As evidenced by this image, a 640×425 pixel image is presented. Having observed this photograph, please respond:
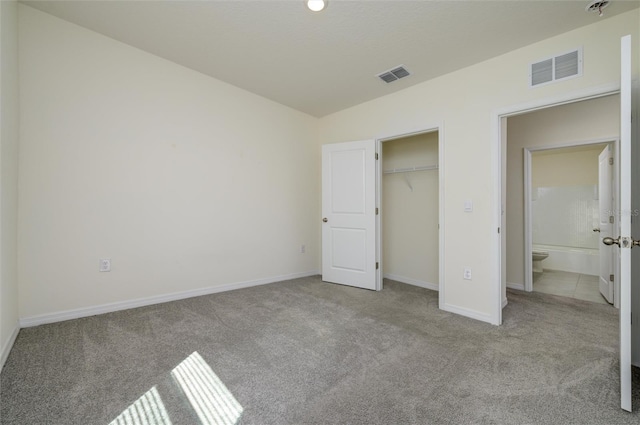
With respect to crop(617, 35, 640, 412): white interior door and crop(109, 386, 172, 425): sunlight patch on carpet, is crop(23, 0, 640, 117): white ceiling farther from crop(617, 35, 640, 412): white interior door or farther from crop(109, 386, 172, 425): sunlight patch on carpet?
crop(109, 386, 172, 425): sunlight patch on carpet

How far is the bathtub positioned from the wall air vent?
391 cm

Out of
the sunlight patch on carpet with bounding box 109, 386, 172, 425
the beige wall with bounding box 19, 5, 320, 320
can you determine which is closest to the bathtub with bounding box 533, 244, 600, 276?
the beige wall with bounding box 19, 5, 320, 320

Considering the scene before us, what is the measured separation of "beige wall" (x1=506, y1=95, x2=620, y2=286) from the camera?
10.6ft

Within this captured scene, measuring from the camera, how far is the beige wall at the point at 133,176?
7.67 ft

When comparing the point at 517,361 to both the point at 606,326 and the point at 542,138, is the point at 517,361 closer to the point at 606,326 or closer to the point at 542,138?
the point at 606,326

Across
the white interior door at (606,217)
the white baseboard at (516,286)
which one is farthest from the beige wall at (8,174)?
the white interior door at (606,217)

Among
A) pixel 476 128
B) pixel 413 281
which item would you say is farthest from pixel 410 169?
pixel 413 281

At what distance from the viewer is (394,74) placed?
3.01 metres

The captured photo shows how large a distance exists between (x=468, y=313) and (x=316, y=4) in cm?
308

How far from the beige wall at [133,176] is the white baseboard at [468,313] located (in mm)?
2258

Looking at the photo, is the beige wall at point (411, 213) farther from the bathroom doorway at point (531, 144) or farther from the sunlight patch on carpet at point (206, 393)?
the sunlight patch on carpet at point (206, 393)

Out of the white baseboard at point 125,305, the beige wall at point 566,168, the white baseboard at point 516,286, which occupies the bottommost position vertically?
the white baseboard at point 516,286

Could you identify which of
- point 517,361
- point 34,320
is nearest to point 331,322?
point 517,361

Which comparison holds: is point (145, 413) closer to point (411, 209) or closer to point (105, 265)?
point (105, 265)
